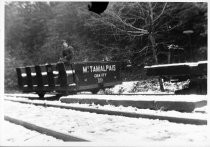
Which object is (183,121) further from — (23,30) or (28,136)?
(23,30)

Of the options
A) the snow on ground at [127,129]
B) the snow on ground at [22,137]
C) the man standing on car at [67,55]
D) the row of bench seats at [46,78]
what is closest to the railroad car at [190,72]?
the snow on ground at [127,129]

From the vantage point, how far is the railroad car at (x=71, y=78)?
10539 millimetres

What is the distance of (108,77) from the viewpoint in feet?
39.7

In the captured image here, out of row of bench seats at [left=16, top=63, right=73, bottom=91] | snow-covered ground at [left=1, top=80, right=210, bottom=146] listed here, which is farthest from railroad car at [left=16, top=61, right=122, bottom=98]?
snow-covered ground at [left=1, top=80, right=210, bottom=146]

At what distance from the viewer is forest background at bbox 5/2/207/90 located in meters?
14.6

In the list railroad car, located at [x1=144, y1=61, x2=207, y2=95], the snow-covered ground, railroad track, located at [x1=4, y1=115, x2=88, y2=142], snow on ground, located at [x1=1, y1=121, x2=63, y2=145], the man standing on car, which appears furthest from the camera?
the man standing on car

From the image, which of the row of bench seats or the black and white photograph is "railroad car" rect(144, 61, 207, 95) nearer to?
the black and white photograph

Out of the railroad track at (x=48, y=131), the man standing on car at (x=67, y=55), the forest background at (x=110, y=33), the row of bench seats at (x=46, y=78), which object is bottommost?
the railroad track at (x=48, y=131)

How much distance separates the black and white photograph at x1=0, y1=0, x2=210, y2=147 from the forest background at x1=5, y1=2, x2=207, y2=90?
60 millimetres

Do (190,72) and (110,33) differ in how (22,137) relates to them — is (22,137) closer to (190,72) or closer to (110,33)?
(190,72)

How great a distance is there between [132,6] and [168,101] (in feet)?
31.2

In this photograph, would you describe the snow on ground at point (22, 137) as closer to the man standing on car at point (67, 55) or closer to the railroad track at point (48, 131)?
the railroad track at point (48, 131)

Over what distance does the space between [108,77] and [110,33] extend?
21.4 feet

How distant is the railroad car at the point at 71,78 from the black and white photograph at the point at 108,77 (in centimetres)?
4
